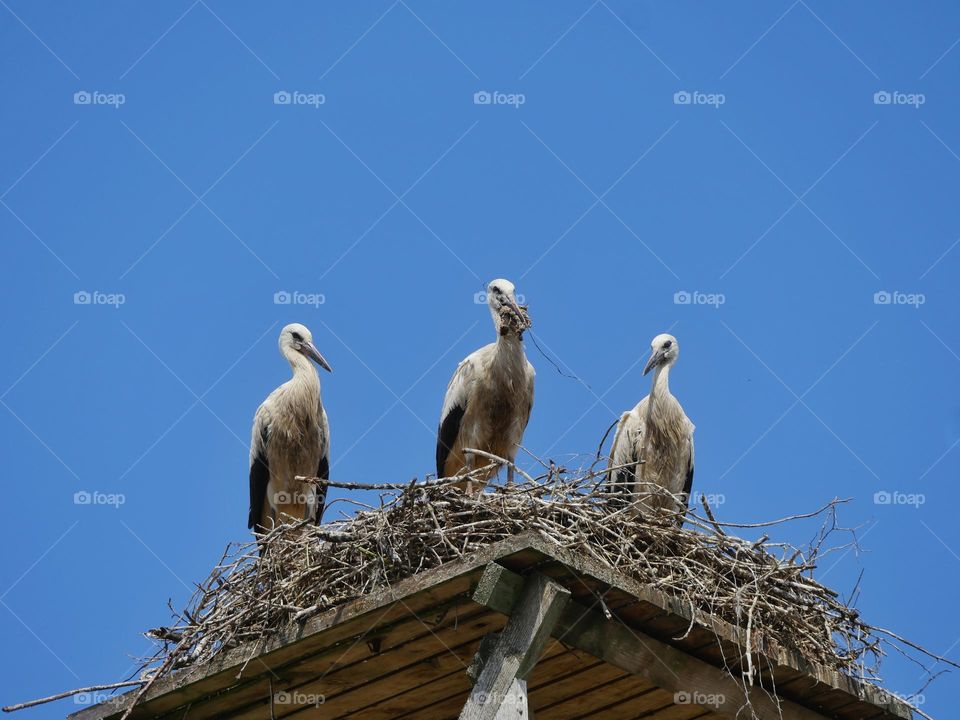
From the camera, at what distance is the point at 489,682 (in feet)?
11.5

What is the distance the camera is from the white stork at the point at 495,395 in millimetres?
6652

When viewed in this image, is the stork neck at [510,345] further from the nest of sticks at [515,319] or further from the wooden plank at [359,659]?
the wooden plank at [359,659]

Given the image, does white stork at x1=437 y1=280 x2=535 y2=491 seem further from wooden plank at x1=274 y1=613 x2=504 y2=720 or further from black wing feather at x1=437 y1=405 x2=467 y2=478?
wooden plank at x1=274 y1=613 x2=504 y2=720

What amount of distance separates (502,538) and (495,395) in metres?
2.56

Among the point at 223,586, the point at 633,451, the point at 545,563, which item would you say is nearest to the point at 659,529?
the point at 545,563

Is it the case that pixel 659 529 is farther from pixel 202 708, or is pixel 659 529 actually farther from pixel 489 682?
pixel 202 708

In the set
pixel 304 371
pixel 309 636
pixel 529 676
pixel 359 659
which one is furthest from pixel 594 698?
pixel 304 371

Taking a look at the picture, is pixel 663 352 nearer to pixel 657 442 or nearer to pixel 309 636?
pixel 657 442

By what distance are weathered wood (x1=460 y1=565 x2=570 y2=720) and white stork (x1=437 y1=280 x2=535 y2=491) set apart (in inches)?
116

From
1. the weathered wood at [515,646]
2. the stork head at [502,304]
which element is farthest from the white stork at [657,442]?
the weathered wood at [515,646]

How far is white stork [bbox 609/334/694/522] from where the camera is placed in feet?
22.3

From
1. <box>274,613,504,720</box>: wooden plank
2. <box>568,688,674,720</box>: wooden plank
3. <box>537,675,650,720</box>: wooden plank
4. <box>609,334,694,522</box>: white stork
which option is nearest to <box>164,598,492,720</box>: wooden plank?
<box>274,613,504,720</box>: wooden plank

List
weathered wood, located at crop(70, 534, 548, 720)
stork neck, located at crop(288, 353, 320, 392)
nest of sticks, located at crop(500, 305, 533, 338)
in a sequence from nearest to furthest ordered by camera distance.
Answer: weathered wood, located at crop(70, 534, 548, 720) < nest of sticks, located at crop(500, 305, 533, 338) < stork neck, located at crop(288, 353, 320, 392)

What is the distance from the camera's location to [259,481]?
7.38 meters
